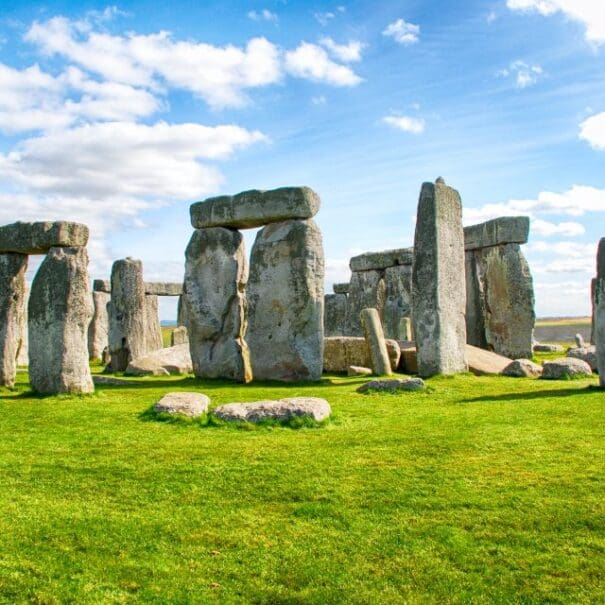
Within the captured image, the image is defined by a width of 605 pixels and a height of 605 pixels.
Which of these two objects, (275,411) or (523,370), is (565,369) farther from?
(275,411)

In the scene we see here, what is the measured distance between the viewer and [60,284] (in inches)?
360

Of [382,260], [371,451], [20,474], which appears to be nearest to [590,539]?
[371,451]

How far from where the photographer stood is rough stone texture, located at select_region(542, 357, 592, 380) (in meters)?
11.1

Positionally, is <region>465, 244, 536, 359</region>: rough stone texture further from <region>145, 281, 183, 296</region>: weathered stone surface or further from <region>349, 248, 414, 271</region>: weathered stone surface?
<region>145, 281, 183, 296</region>: weathered stone surface

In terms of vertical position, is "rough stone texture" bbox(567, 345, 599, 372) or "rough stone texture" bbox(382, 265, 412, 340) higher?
"rough stone texture" bbox(382, 265, 412, 340)

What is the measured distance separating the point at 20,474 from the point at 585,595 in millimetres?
4173

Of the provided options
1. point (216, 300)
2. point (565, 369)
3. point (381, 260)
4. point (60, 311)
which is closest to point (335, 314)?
point (381, 260)

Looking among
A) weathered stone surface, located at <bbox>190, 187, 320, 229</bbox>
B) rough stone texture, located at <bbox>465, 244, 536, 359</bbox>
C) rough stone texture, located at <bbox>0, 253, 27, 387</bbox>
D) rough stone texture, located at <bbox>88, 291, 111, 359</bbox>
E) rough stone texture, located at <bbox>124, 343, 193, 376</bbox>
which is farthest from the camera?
rough stone texture, located at <bbox>88, 291, 111, 359</bbox>

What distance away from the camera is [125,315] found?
16203mm

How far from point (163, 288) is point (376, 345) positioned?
42.7ft

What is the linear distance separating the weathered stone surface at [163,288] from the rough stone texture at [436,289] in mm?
13548

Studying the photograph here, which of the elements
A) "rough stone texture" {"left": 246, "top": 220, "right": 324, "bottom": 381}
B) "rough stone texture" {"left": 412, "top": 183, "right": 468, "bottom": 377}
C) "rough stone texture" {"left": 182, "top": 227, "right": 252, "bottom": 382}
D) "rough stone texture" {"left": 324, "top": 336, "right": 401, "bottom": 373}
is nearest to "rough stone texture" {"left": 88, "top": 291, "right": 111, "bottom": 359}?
"rough stone texture" {"left": 182, "top": 227, "right": 252, "bottom": 382}

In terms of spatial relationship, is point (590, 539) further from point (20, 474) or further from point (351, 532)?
point (20, 474)

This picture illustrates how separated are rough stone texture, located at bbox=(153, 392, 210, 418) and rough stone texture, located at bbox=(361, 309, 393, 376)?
551 centimetres
